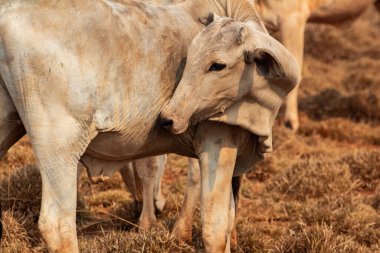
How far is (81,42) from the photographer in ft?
13.4

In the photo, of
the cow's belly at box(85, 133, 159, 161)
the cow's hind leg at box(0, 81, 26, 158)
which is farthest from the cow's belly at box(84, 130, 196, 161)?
the cow's hind leg at box(0, 81, 26, 158)

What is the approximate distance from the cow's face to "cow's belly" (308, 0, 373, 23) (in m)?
6.92

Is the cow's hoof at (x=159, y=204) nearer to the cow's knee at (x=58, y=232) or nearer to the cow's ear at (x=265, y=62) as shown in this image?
the cow's knee at (x=58, y=232)

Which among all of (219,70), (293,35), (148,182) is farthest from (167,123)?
(293,35)

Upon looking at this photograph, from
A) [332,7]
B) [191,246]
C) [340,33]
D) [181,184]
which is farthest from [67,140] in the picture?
[340,33]

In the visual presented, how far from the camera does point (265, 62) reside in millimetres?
4312

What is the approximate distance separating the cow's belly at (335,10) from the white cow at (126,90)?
665 cm

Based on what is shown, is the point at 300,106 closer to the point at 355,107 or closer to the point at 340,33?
the point at 355,107

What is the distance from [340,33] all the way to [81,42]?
1329 centimetres

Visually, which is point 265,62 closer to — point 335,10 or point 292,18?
point 292,18

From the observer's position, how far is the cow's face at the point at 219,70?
4191mm

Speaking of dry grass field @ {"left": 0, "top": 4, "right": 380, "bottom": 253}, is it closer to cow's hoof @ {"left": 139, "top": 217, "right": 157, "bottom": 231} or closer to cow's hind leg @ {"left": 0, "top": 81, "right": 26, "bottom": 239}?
cow's hoof @ {"left": 139, "top": 217, "right": 157, "bottom": 231}

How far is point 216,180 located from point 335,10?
23.4 ft

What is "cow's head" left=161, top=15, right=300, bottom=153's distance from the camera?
13.8ft
